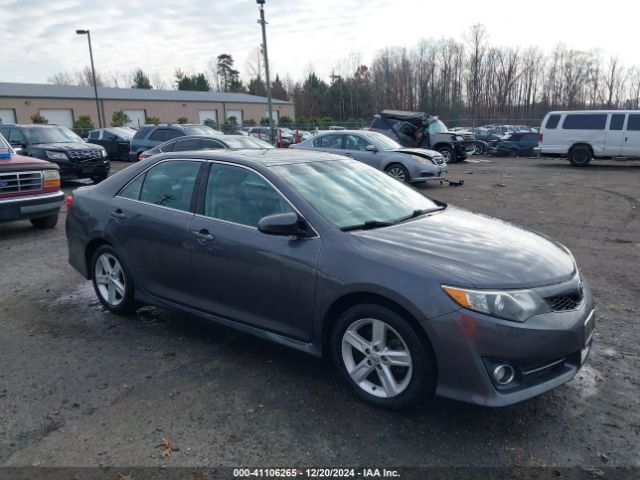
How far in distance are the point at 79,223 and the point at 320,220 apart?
2.89 meters

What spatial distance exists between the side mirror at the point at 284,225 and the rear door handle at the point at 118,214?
180 cm

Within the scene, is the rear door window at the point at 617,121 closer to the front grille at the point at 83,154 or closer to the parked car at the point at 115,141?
the front grille at the point at 83,154

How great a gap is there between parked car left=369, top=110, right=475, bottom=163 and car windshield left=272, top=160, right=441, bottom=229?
17.0 m

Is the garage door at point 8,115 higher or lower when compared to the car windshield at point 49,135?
higher

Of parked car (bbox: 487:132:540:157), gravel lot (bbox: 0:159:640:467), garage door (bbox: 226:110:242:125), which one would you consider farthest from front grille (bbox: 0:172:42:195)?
garage door (bbox: 226:110:242:125)

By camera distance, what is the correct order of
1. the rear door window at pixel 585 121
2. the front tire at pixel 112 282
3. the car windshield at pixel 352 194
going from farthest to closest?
the rear door window at pixel 585 121
the front tire at pixel 112 282
the car windshield at pixel 352 194

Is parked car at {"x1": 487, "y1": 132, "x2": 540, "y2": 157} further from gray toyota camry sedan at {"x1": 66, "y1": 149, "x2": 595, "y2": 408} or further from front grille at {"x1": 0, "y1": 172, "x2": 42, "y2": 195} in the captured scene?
gray toyota camry sedan at {"x1": 66, "y1": 149, "x2": 595, "y2": 408}

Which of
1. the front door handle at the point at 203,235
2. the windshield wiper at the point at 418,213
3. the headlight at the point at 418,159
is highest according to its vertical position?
the windshield wiper at the point at 418,213

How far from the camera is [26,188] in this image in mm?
8797

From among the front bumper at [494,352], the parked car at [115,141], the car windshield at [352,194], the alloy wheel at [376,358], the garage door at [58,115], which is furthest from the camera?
the garage door at [58,115]

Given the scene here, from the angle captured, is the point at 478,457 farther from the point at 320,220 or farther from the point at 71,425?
the point at 71,425

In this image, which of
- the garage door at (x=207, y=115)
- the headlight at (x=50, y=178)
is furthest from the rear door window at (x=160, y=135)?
the garage door at (x=207, y=115)

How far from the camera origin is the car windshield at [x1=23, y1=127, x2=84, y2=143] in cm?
1492

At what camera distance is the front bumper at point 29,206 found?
8.46m
